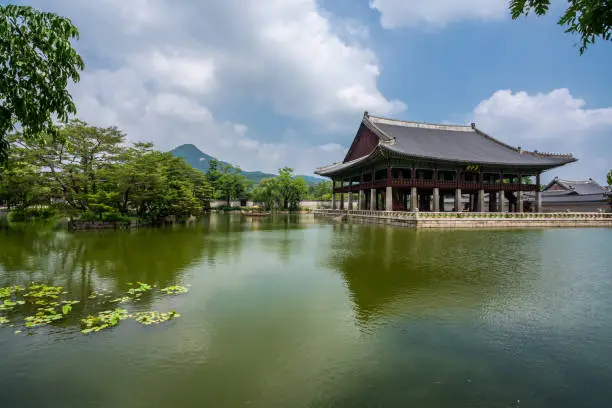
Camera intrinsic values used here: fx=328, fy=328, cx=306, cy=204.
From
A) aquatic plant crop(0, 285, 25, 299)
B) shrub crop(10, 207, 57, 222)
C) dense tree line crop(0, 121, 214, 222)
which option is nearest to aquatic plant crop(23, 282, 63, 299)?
aquatic plant crop(0, 285, 25, 299)

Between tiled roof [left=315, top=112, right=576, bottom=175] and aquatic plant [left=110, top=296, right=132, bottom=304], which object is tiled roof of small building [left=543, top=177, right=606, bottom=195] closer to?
tiled roof [left=315, top=112, right=576, bottom=175]

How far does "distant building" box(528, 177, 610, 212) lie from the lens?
156 feet

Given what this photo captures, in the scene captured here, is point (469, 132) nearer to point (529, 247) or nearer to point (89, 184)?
point (529, 247)

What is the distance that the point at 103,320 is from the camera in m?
6.79

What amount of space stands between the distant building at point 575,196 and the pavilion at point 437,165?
1344 centimetres

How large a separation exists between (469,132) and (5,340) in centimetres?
5401

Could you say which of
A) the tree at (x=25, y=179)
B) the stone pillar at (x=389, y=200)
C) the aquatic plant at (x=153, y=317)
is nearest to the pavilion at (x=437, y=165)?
the stone pillar at (x=389, y=200)

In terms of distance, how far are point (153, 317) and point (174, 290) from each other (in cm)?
205

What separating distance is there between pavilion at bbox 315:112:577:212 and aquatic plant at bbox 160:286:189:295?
1104 inches

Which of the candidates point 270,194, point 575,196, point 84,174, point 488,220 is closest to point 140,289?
point 84,174

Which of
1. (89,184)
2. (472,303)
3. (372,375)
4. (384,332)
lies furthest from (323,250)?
(89,184)

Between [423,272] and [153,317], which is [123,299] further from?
[423,272]

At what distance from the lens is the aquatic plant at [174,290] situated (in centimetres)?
877

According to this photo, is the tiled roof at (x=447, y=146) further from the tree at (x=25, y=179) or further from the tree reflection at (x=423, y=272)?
the tree at (x=25, y=179)
